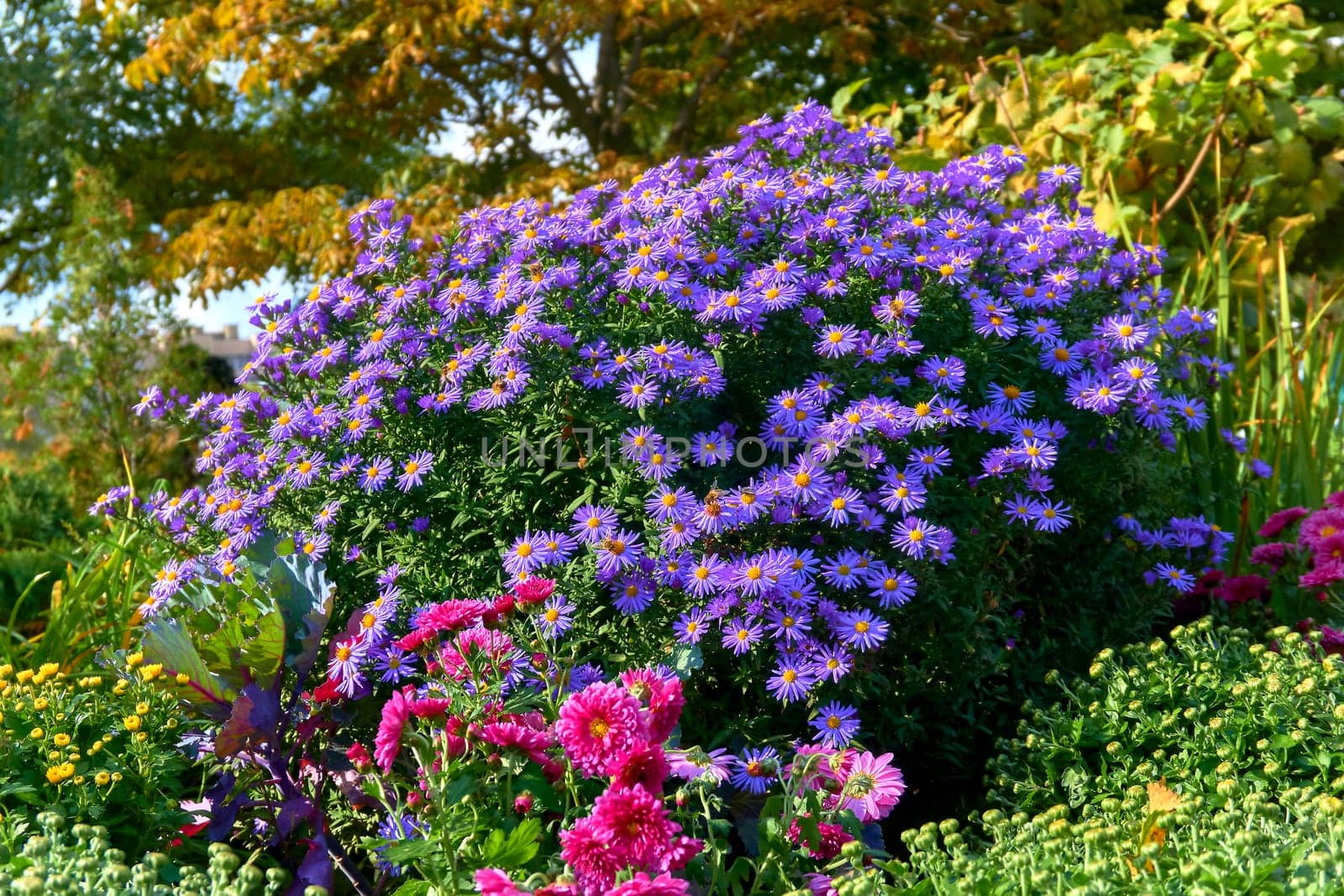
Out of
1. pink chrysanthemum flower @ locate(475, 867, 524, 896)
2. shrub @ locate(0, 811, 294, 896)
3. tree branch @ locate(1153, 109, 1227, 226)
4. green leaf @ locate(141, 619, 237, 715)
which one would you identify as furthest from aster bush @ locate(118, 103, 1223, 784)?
tree branch @ locate(1153, 109, 1227, 226)

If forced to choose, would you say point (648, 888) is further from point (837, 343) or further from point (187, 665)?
point (837, 343)

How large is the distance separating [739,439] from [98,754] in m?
1.56

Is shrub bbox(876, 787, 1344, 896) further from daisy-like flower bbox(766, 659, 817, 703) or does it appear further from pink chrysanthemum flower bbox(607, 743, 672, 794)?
daisy-like flower bbox(766, 659, 817, 703)

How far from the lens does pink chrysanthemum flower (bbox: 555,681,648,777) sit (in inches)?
70.2

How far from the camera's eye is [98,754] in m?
2.38

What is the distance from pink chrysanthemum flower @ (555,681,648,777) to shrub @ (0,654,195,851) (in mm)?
998

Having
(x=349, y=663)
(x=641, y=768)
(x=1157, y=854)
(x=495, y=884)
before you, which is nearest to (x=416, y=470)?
(x=349, y=663)

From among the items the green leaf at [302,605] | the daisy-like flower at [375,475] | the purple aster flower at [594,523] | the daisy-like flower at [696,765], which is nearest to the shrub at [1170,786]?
the daisy-like flower at [696,765]

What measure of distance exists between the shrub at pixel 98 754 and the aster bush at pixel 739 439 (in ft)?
1.04

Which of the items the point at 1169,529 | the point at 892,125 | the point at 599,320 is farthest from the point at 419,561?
the point at 892,125

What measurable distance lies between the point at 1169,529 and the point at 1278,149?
280 centimetres

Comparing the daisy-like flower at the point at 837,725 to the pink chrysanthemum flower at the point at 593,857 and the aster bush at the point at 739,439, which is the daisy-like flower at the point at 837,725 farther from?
the pink chrysanthemum flower at the point at 593,857

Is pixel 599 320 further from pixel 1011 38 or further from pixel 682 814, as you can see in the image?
pixel 1011 38

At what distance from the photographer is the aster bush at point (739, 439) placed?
242 cm
